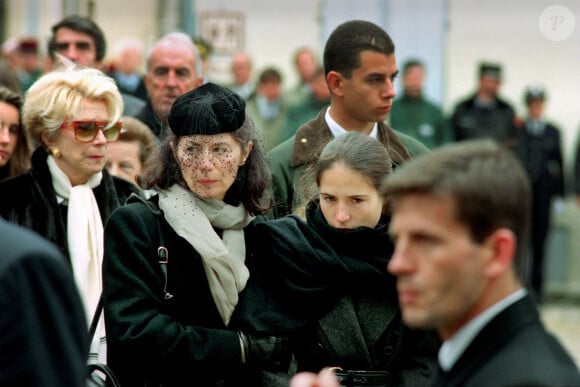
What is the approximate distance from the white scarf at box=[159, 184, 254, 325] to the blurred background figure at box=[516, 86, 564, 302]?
30.4 feet

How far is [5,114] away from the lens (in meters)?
6.28

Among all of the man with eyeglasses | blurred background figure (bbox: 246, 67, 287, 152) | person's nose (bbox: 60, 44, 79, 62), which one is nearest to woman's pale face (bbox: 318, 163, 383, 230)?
the man with eyeglasses

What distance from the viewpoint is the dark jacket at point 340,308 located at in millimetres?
4520

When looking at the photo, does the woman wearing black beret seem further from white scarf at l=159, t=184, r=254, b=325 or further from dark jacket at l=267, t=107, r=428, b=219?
dark jacket at l=267, t=107, r=428, b=219

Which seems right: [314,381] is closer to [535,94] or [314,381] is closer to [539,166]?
[539,166]

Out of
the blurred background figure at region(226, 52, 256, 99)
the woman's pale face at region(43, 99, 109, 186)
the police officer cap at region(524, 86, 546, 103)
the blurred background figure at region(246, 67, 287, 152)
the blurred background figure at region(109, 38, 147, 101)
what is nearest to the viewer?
the woman's pale face at region(43, 99, 109, 186)

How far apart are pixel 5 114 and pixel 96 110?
810 mm

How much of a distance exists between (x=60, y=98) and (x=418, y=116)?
306 inches

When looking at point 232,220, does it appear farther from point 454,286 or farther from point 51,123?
point 454,286

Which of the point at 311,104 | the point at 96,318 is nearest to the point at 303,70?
the point at 311,104

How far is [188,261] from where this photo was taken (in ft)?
15.0

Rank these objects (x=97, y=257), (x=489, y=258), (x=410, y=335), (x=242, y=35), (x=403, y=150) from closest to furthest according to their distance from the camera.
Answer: (x=489, y=258) → (x=410, y=335) → (x=97, y=257) → (x=403, y=150) → (x=242, y=35)

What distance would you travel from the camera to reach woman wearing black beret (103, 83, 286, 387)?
4426 mm

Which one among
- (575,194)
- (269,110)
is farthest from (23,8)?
(575,194)
